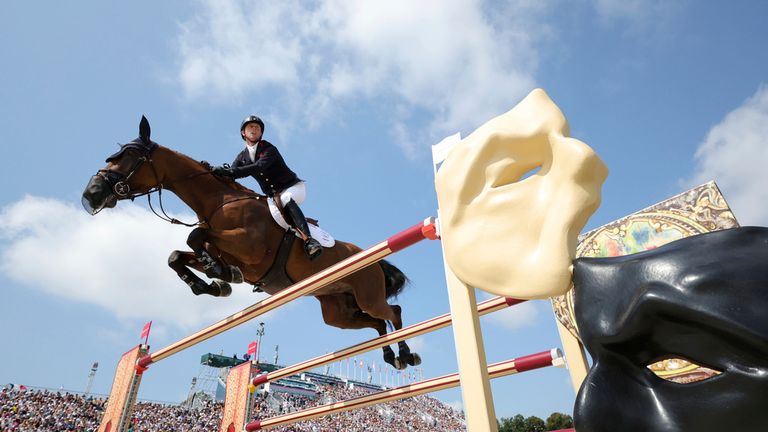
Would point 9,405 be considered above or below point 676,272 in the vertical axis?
above

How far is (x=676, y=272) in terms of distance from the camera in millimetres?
688

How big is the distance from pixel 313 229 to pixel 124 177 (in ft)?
4.79

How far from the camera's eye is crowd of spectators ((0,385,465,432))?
42.5 ft

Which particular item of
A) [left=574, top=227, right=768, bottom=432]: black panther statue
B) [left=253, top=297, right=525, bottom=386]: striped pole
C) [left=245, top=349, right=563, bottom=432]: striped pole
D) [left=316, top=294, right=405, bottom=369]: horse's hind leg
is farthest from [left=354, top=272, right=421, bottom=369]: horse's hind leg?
[left=574, top=227, right=768, bottom=432]: black panther statue

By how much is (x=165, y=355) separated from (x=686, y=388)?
391 centimetres

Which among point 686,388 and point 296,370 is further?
point 296,370

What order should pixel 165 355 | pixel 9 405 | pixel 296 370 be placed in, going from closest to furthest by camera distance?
pixel 296 370, pixel 165 355, pixel 9 405

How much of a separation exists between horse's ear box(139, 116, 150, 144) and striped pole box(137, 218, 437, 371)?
1.58 m

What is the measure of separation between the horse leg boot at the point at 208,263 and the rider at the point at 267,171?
0.56 meters

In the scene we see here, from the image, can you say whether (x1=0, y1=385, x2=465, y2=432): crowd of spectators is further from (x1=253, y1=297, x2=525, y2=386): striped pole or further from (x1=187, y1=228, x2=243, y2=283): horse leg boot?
(x1=253, y1=297, x2=525, y2=386): striped pole

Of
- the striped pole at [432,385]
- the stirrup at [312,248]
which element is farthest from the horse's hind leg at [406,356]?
the stirrup at [312,248]

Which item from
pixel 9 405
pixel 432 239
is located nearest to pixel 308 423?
pixel 9 405

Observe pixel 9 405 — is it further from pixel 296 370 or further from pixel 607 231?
pixel 607 231

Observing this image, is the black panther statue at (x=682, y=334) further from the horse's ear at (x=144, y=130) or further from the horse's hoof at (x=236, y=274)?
the horse's ear at (x=144, y=130)
